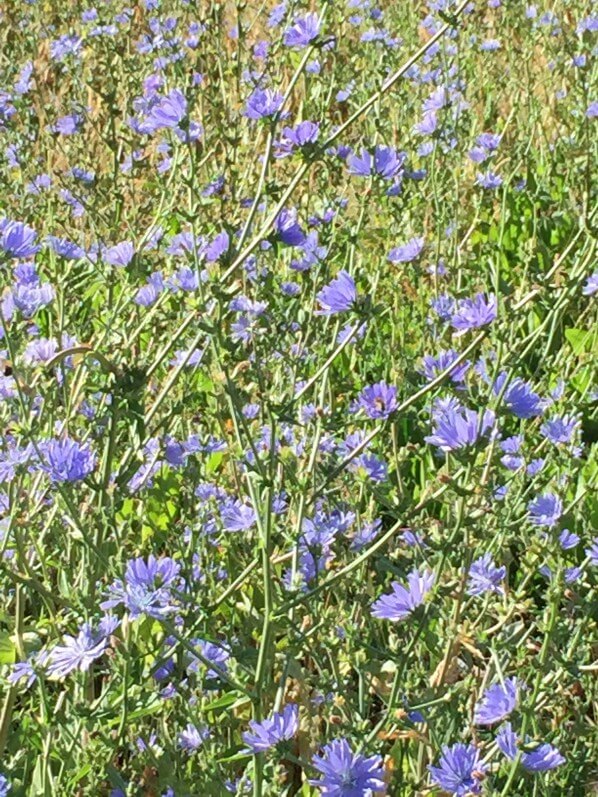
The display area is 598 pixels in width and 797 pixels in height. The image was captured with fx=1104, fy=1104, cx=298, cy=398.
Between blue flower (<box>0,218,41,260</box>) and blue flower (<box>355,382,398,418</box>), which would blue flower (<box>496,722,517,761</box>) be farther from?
blue flower (<box>0,218,41,260</box>)

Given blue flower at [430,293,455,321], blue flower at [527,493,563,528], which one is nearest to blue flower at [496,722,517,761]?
blue flower at [527,493,563,528]

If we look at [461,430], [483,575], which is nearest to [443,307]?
[483,575]

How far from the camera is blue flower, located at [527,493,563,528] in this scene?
1.41 meters

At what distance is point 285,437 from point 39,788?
686 millimetres

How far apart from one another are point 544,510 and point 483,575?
0.50 feet

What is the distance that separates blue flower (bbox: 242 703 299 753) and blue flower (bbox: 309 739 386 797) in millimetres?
42

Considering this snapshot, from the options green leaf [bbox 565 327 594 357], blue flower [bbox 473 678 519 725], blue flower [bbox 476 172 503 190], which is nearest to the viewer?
blue flower [bbox 473 678 519 725]

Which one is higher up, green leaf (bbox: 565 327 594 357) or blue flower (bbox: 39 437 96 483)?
green leaf (bbox: 565 327 594 357)

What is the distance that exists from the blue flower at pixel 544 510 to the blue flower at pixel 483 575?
0.33 ft

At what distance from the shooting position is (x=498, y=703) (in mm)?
1257

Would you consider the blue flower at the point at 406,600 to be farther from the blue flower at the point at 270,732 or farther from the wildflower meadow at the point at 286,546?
the blue flower at the point at 270,732

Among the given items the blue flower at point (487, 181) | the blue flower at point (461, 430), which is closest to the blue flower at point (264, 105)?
the blue flower at point (461, 430)

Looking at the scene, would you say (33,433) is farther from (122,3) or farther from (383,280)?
(122,3)

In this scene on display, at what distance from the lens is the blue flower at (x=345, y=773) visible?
3.84ft
